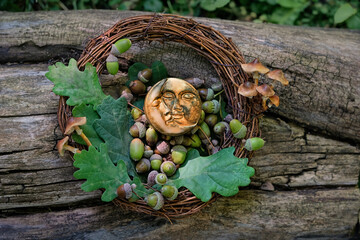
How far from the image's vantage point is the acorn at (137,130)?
2.58 m

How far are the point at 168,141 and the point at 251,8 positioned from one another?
2352 millimetres

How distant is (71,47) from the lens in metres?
2.95

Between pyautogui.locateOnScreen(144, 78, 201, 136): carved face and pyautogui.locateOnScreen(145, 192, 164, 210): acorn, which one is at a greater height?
pyautogui.locateOnScreen(144, 78, 201, 136): carved face

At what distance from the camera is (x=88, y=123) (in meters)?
2.52

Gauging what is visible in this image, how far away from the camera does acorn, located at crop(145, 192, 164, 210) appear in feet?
7.68

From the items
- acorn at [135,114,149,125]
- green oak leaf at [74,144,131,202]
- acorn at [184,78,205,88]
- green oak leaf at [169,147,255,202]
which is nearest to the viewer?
green oak leaf at [74,144,131,202]

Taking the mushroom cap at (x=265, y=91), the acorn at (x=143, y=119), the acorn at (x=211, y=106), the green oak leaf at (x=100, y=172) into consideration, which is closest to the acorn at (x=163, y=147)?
the acorn at (x=143, y=119)

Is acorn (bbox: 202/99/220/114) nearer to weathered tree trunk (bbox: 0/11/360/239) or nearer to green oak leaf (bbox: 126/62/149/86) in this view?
weathered tree trunk (bbox: 0/11/360/239)

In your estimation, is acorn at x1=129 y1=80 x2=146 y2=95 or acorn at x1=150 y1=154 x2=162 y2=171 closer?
acorn at x1=150 y1=154 x2=162 y2=171

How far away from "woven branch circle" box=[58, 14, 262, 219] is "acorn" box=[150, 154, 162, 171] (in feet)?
0.86

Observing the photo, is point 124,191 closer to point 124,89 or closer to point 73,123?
point 73,123

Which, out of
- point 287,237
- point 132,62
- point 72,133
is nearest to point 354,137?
point 287,237

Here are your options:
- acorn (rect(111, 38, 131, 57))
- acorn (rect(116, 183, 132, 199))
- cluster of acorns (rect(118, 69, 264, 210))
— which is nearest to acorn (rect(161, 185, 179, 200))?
cluster of acorns (rect(118, 69, 264, 210))

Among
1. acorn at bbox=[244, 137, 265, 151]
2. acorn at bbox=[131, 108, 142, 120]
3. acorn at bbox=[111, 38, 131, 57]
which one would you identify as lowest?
acorn at bbox=[244, 137, 265, 151]
